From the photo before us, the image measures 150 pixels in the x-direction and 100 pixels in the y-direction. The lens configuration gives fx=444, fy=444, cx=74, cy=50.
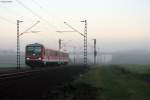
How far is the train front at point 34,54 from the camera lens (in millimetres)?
65188

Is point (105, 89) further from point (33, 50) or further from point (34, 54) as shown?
point (33, 50)

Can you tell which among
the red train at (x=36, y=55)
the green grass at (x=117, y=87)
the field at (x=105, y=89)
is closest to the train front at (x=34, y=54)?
the red train at (x=36, y=55)

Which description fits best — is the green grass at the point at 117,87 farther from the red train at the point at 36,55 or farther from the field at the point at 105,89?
the red train at the point at 36,55

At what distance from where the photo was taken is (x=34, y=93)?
25.5 meters

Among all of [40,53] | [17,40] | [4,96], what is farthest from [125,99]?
[40,53]

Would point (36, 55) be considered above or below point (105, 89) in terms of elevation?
above

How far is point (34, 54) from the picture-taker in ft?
215

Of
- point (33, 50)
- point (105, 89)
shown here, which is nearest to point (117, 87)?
point (105, 89)

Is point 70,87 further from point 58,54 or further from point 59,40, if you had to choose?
point 59,40

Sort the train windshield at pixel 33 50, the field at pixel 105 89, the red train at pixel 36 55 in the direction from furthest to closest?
the train windshield at pixel 33 50 < the red train at pixel 36 55 < the field at pixel 105 89

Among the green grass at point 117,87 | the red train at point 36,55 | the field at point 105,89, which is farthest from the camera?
the red train at point 36,55

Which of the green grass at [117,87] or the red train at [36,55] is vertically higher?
the red train at [36,55]

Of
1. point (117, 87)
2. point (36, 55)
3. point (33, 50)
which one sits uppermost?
point (33, 50)

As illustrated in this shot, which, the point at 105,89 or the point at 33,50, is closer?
the point at 105,89
